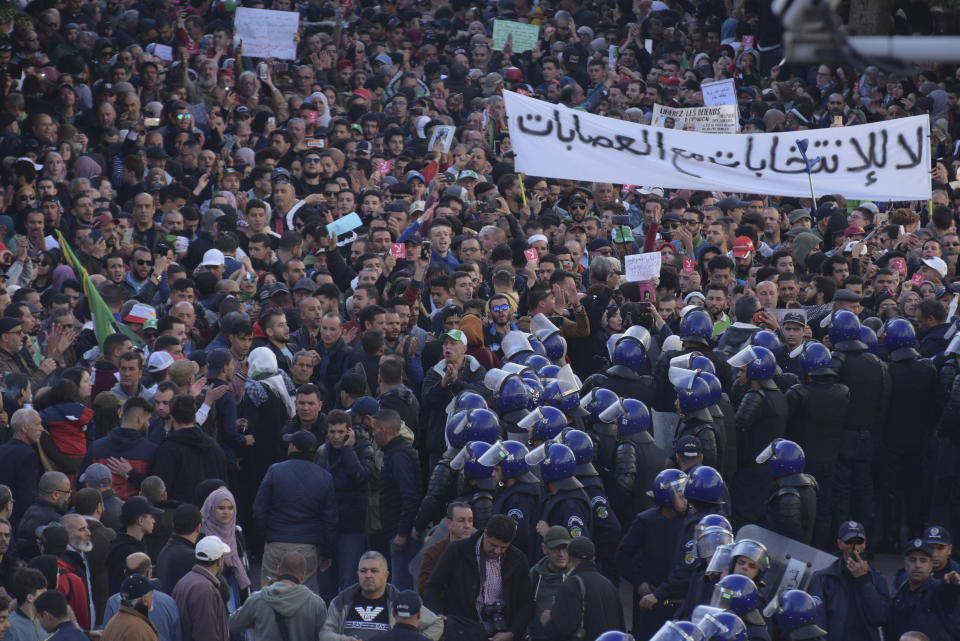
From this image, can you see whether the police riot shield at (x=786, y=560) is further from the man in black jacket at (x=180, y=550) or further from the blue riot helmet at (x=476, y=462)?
the man in black jacket at (x=180, y=550)

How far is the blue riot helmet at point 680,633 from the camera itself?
7.41m

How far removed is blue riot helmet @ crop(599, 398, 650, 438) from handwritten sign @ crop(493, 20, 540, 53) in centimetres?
1388

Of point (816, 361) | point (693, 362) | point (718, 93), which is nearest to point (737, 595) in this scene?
point (693, 362)

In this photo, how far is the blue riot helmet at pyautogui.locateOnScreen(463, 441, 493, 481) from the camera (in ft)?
33.0

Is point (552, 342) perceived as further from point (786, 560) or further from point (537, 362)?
point (786, 560)

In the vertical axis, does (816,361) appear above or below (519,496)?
above

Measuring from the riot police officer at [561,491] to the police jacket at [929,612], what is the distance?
6.68 feet

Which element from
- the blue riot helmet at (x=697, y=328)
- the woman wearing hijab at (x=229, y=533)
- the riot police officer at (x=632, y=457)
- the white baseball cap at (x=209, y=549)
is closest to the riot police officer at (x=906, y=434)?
the blue riot helmet at (x=697, y=328)

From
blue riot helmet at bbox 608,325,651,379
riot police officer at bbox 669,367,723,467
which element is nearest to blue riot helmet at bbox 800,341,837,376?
riot police officer at bbox 669,367,723,467

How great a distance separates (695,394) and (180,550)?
387 centimetres

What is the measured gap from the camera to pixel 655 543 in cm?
998

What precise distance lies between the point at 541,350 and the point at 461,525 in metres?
2.78

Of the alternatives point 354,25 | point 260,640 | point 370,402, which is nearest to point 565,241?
point 370,402

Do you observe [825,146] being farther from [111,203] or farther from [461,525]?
[461,525]
